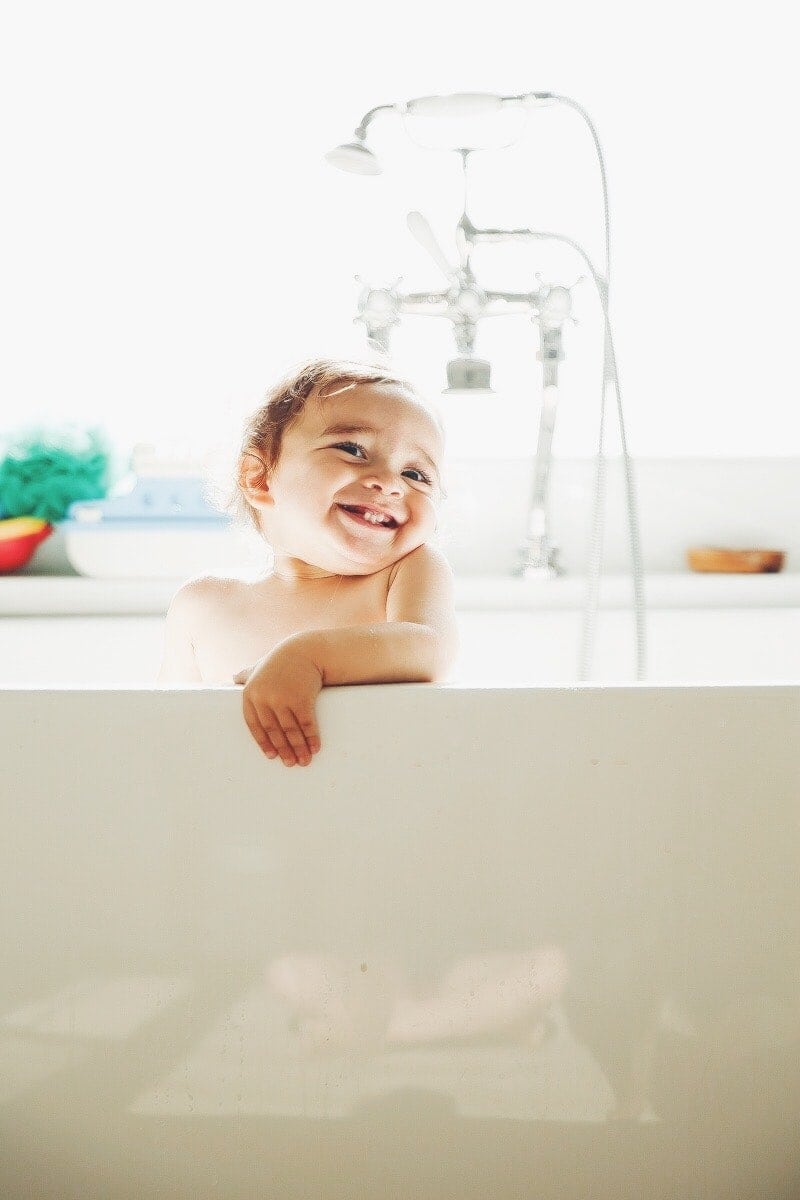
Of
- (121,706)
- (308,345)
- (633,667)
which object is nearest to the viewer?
(121,706)

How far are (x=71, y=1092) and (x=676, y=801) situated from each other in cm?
39

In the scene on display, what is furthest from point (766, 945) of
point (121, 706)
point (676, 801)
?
point (121, 706)

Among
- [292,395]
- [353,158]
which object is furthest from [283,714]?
[353,158]

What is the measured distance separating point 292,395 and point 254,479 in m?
0.09

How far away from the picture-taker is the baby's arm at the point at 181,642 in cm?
98

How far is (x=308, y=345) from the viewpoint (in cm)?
170

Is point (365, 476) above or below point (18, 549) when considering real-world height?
above

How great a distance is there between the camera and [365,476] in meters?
0.90

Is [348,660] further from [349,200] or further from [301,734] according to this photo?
[349,200]

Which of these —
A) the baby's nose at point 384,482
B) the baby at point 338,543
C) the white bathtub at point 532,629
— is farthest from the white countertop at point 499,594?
the baby's nose at point 384,482

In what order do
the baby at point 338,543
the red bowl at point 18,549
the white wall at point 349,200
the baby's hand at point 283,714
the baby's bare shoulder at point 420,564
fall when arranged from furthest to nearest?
the white wall at point 349,200 → the red bowl at point 18,549 → the baby's bare shoulder at point 420,564 → the baby at point 338,543 → the baby's hand at point 283,714

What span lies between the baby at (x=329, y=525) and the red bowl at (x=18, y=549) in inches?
25.6

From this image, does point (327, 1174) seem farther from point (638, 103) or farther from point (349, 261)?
point (638, 103)

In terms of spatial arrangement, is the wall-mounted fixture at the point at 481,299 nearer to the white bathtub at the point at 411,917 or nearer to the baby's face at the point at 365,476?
the baby's face at the point at 365,476
